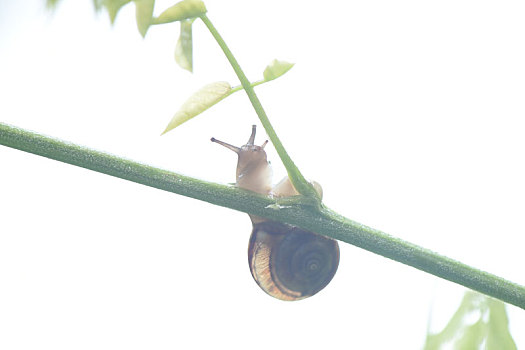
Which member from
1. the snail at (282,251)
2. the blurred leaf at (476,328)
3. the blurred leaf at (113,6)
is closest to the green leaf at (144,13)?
the blurred leaf at (113,6)

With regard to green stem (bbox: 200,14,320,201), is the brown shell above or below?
below

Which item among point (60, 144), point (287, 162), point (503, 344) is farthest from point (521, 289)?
point (60, 144)

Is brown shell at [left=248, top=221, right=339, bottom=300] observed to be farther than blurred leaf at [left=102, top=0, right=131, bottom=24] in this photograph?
Yes

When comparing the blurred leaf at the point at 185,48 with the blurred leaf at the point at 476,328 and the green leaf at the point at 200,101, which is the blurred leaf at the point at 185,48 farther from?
the blurred leaf at the point at 476,328

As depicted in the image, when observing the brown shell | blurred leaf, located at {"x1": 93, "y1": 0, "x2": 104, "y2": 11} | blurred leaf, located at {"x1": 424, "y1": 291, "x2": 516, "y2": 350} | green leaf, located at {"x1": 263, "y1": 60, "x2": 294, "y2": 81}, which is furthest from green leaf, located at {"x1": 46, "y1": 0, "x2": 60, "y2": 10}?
blurred leaf, located at {"x1": 424, "y1": 291, "x2": 516, "y2": 350}

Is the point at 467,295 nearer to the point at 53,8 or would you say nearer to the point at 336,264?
the point at 336,264

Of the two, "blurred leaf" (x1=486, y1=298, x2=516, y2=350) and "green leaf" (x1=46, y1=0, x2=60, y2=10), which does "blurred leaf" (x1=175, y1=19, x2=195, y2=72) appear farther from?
"blurred leaf" (x1=486, y1=298, x2=516, y2=350)

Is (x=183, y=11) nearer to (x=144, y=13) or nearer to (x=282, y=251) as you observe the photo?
(x=144, y=13)

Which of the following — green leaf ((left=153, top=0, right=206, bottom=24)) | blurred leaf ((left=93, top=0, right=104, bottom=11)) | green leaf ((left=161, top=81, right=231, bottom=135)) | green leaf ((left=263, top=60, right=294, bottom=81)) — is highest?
green leaf ((left=153, top=0, right=206, bottom=24))
